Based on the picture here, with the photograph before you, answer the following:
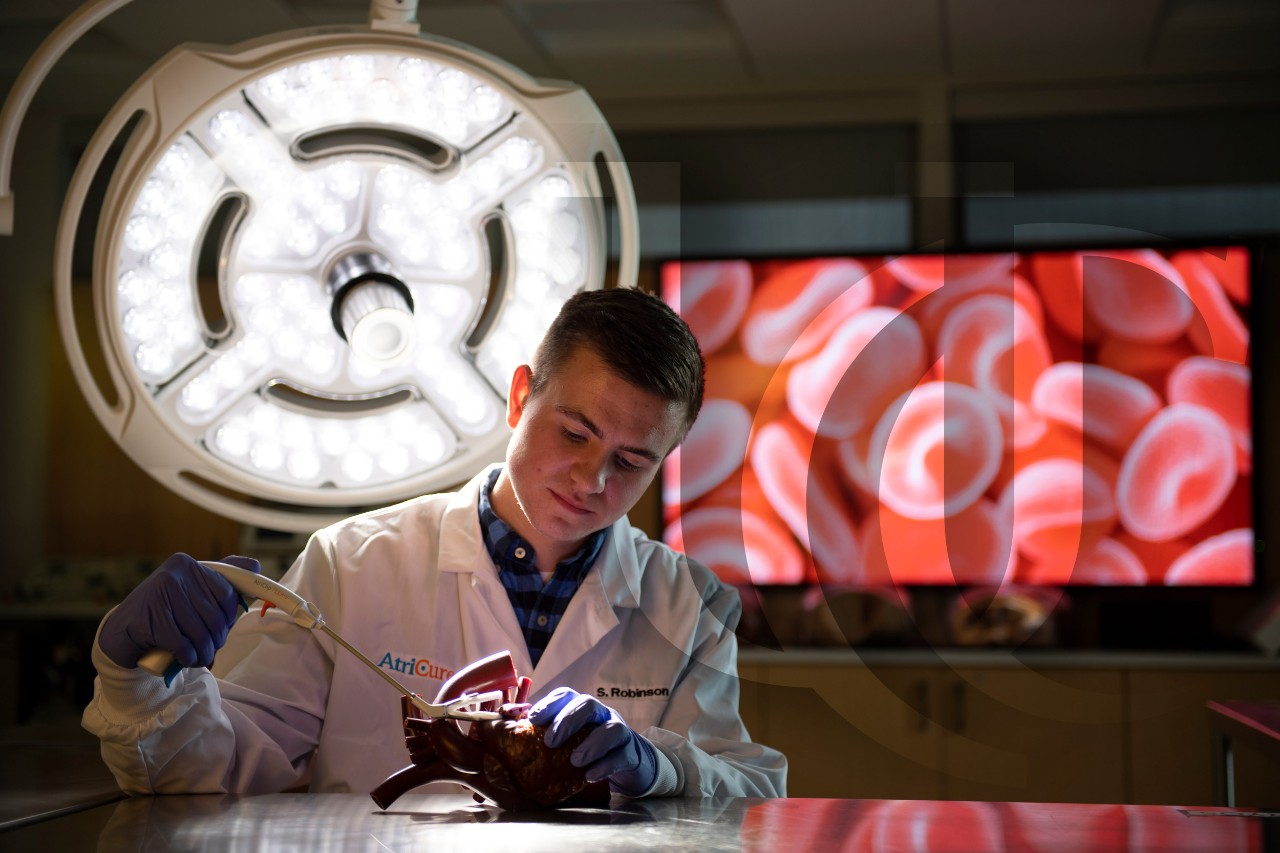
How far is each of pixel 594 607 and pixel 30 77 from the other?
83 centimetres

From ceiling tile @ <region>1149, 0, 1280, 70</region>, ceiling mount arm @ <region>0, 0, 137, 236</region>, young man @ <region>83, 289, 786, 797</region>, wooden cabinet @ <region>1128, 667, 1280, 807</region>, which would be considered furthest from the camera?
ceiling tile @ <region>1149, 0, 1280, 70</region>

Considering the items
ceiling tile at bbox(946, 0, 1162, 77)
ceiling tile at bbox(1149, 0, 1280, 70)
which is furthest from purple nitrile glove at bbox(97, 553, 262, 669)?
ceiling tile at bbox(1149, 0, 1280, 70)

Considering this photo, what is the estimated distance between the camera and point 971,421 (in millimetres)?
2920

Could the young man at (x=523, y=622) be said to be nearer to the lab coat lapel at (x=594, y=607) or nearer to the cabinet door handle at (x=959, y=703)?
the lab coat lapel at (x=594, y=607)

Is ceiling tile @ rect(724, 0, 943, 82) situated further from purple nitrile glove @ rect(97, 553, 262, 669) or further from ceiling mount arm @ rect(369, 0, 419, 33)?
purple nitrile glove @ rect(97, 553, 262, 669)

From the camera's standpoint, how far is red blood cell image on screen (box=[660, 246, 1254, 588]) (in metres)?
2.87

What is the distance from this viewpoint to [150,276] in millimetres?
1034

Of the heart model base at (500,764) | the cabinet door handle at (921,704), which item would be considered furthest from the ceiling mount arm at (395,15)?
the cabinet door handle at (921,704)

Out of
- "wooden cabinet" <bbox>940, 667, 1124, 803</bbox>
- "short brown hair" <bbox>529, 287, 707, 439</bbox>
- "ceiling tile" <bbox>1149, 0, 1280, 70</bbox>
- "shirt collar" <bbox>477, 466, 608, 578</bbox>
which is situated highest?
"ceiling tile" <bbox>1149, 0, 1280, 70</bbox>

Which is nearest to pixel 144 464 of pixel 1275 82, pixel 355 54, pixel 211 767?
pixel 211 767

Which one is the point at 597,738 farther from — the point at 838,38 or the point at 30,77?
the point at 838,38

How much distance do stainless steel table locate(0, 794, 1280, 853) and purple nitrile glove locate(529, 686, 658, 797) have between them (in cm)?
3

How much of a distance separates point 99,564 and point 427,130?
2.63 metres

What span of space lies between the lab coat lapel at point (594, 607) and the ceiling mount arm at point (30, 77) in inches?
28.8
